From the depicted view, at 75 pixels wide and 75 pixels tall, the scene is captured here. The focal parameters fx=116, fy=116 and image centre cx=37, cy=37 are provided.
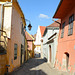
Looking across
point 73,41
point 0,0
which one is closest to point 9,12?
point 0,0

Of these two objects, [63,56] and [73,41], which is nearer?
[73,41]

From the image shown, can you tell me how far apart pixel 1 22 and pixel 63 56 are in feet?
17.3

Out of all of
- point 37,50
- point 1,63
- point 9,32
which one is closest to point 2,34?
point 9,32

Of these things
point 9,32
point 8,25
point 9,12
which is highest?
point 9,12

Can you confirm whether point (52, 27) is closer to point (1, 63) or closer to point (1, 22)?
point (1, 22)

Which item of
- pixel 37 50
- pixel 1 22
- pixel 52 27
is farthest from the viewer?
pixel 37 50

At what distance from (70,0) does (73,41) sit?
8.31 ft

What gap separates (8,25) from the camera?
27.7ft

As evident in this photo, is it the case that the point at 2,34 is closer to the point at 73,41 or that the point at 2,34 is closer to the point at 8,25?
the point at 8,25

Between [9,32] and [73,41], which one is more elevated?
[9,32]

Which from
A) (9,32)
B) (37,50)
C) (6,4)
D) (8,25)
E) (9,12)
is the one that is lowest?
(37,50)

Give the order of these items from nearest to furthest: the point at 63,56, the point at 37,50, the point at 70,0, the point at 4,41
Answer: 1. the point at 70,0
2. the point at 4,41
3. the point at 63,56
4. the point at 37,50

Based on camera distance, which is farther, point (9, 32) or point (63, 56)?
point (63, 56)

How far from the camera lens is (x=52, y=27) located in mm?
21734
